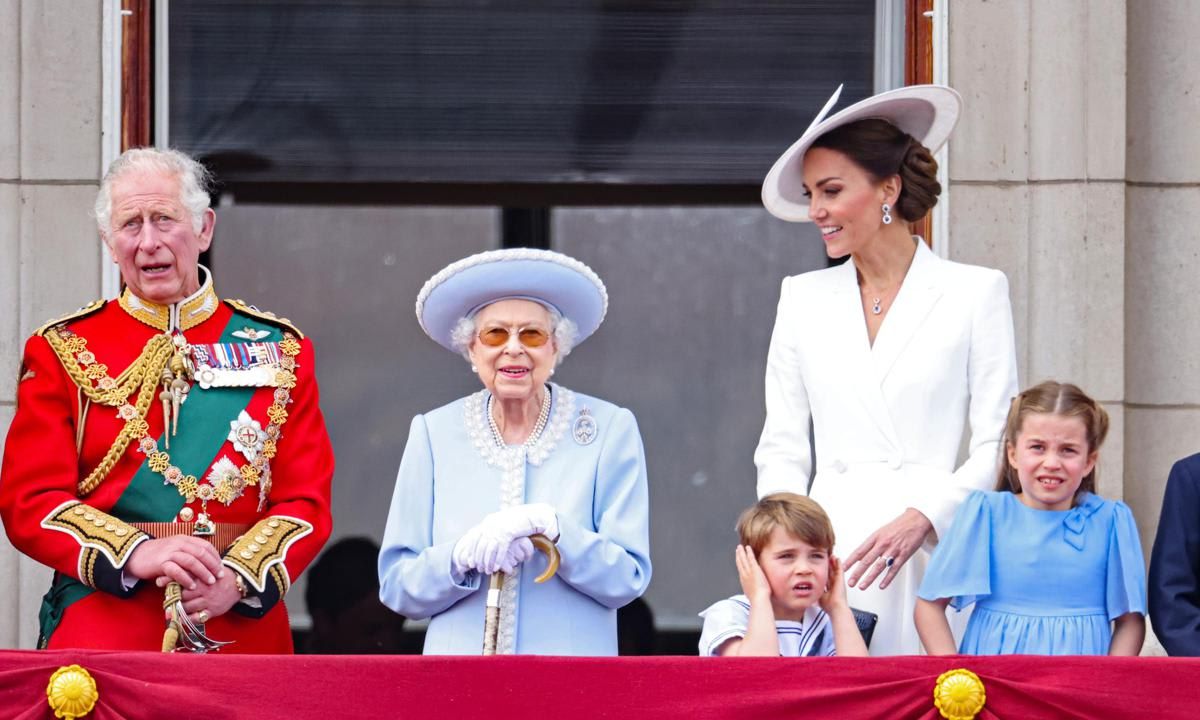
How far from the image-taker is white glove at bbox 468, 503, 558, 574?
13.0ft

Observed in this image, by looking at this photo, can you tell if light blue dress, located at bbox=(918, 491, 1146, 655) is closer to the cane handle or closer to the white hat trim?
the cane handle

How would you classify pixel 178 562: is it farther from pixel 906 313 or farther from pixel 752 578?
pixel 906 313

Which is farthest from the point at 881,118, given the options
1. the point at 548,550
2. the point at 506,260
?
the point at 548,550

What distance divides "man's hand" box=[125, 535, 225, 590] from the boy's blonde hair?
1.04 meters

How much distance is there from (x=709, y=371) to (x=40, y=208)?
2041 mm

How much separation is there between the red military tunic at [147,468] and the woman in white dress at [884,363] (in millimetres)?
1044

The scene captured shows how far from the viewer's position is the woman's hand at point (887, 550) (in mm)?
4270

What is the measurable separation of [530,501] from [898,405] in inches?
34.0

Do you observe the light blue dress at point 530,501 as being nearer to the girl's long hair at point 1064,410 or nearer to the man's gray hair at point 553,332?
the man's gray hair at point 553,332

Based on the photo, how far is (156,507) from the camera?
418cm

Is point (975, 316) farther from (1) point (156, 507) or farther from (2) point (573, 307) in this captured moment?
(1) point (156, 507)

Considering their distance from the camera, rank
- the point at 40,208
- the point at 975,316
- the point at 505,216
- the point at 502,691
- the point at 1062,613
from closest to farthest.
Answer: the point at 502,691, the point at 1062,613, the point at 975,316, the point at 40,208, the point at 505,216

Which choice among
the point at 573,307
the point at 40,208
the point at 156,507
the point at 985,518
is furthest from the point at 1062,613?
the point at 40,208

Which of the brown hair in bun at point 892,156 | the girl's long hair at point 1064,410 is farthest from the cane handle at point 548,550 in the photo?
the brown hair in bun at point 892,156
